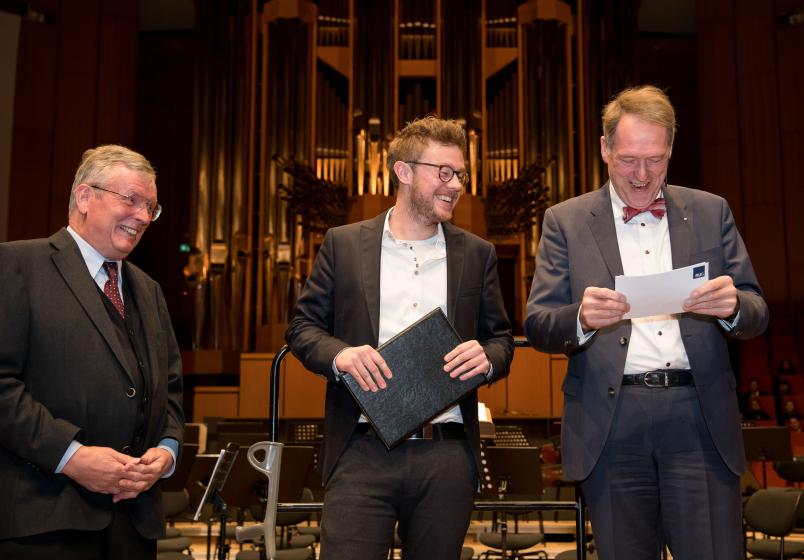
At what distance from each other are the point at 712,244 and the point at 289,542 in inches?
175

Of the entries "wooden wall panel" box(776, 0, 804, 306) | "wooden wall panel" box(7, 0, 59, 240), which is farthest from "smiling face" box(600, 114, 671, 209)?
"wooden wall panel" box(776, 0, 804, 306)

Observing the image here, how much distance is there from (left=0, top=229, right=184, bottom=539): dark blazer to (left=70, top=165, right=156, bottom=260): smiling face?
0.08 meters

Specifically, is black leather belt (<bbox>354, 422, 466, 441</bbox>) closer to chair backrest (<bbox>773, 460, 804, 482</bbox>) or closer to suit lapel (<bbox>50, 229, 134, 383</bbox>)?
suit lapel (<bbox>50, 229, 134, 383</bbox>)

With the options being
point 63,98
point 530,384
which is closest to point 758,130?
point 530,384

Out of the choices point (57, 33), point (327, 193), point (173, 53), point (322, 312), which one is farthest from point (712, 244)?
point (173, 53)

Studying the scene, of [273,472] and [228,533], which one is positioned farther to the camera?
[228,533]

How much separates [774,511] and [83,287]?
4488mm

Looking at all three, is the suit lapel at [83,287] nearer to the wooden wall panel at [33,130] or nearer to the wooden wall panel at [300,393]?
the wooden wall panel at [300,393]

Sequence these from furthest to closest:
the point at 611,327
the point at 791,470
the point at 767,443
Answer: the point at 791,470
the point at 767,443
the point at 611,327

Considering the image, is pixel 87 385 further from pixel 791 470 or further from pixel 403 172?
pixel 791 470

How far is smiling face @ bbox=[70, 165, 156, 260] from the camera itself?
110 inches

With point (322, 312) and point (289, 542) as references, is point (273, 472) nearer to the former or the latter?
point (322, 312)

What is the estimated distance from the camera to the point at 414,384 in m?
2.52

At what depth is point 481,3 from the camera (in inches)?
540
